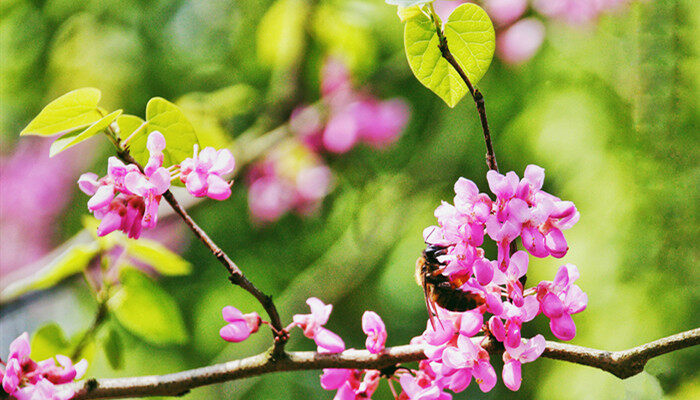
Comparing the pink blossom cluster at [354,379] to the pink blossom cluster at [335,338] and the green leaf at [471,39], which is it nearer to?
the pink blossom cluster at [335,338]

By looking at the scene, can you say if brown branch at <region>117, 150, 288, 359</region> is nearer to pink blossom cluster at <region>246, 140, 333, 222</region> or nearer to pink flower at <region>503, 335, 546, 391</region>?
pink flower at <region>503, 335, 546, 391</region>

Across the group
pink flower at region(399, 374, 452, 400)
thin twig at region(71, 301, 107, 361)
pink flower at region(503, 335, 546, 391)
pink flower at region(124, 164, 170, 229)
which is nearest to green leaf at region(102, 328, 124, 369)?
thin twig at region(71, 301, 107, 361)

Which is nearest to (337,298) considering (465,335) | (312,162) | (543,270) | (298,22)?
(312,162)

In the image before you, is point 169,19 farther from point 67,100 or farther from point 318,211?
point 67,100

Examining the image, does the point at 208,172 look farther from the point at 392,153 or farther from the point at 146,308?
the point at 392,153

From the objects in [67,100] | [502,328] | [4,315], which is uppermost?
[67,100]

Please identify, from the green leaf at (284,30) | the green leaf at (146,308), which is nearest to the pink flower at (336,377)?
the green leaf at (146,308)
